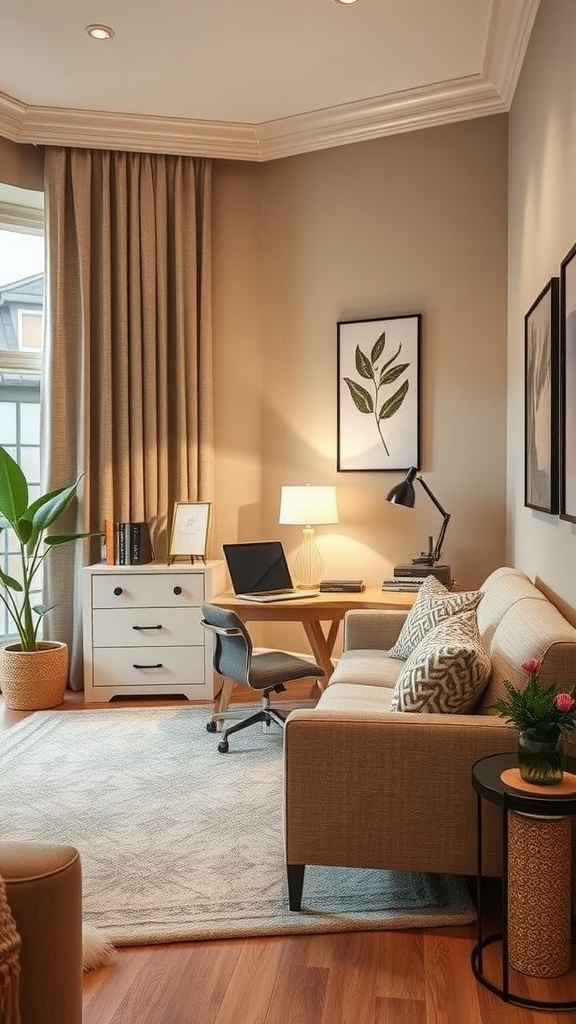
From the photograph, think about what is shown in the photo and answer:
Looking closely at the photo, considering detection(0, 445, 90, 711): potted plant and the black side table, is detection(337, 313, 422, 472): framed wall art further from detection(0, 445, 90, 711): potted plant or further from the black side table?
the black side table

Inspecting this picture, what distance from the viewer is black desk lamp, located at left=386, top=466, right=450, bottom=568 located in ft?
14.2

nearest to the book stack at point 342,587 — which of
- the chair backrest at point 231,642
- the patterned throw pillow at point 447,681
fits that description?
the chair backrest at point 231,642

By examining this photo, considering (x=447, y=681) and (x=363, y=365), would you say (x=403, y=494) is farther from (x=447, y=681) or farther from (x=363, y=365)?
(x=447, y=681)

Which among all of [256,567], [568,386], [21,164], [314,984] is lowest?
[314,984]

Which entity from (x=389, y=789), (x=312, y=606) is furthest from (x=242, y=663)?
(x=389, y=789)

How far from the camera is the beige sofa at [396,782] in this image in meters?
2.25

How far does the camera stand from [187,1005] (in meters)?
1.98

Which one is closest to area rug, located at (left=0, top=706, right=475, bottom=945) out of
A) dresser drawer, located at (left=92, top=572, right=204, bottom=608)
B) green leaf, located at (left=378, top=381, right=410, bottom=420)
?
dresser drawer, located at (left=92, top=572, right=204, bottom=608)

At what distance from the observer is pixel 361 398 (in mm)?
4848

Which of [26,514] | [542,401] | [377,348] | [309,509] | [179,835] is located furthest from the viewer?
[377,348]

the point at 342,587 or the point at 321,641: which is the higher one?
the point at 342,587

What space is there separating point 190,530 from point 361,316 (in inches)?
59.8

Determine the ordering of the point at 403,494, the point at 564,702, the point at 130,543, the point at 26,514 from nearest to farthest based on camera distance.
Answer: the point at 564,702 < the point at 403,494 < the point at 26,514 < the point at 130,543

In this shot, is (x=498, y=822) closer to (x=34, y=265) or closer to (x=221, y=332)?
(x=221, y=332)
